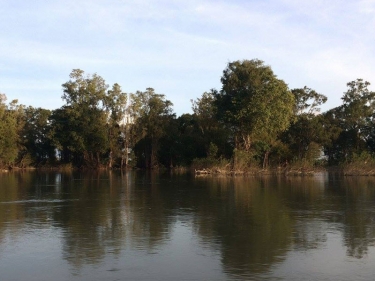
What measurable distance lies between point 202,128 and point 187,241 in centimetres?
5856

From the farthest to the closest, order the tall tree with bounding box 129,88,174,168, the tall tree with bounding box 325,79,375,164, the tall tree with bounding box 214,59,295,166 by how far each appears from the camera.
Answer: the tall tree with bounding box 129,88,174,168 → the tall tree with bounding box 325,79,375,164 → the tall tree with bounding box 214,59,295,166

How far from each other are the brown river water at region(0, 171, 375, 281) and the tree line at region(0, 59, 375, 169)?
33.0 meters

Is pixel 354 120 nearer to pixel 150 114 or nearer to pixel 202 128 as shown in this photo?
pixel 202 128

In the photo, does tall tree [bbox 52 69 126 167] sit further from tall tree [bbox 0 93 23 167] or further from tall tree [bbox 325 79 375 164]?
tall tree [bbox 325 79 375 164]

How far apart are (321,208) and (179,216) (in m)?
6.43

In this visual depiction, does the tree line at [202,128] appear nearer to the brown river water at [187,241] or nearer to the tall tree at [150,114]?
the tall tree at [150,114]

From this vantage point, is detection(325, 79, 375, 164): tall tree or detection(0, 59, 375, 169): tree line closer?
detection(0, 59, 375, 169): tree line

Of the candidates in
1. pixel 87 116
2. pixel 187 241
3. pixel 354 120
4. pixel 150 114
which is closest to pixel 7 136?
pixel 87 116

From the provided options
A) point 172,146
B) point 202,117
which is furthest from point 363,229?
point 172,146

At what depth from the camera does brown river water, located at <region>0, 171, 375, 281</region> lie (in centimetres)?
980

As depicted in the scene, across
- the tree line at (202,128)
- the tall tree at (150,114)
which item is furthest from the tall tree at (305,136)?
the tall tree at (150,114)

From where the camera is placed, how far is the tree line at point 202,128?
5422 centimetres

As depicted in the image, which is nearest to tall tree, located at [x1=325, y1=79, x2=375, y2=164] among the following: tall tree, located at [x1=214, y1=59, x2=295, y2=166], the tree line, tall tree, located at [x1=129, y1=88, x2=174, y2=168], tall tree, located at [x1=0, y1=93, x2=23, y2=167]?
the tree line

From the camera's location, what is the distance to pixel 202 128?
71.3 m
